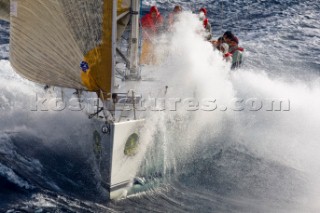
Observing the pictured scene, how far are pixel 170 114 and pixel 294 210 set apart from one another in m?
3.48

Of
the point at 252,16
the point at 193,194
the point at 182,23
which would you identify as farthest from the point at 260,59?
the point at 193,194

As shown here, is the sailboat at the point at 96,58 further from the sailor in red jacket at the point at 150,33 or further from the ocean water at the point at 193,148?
the sailor in red jacket at the point at 150,33

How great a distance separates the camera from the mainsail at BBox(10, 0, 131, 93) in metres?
10.1

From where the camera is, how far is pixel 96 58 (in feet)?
33.4

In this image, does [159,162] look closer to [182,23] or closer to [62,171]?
[62,171]

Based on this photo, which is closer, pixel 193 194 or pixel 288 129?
pixel 193 194

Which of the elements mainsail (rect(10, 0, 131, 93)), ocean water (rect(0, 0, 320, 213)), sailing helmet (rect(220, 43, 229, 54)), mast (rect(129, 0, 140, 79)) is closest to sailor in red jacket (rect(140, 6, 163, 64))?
ocean water (rect(0, 0, 320, 213))

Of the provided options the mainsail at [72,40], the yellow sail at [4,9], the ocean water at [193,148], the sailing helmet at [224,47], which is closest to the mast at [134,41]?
the mainsail at [72,40]

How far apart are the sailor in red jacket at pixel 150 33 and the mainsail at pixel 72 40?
7.74 feet

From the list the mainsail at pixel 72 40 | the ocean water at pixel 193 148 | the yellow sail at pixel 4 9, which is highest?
the yellow sail at pixel 4 9

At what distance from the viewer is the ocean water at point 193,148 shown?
1085 cm

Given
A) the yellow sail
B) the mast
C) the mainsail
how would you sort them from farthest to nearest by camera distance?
the yellow sail < the mast < the mainsail

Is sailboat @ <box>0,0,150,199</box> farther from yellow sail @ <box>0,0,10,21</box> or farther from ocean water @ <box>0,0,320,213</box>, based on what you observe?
yellow sail @ <box>0,0,10,21</box>

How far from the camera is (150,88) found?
12.1 meters
